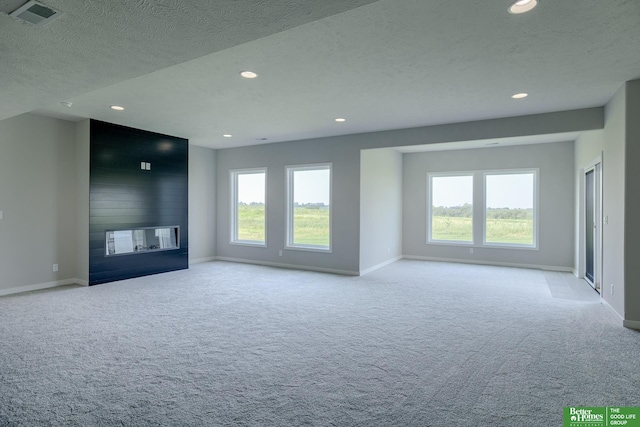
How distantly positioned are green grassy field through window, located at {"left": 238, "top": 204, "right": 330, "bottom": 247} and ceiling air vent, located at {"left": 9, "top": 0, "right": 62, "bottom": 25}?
555 cm

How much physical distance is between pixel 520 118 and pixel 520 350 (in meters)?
3.52

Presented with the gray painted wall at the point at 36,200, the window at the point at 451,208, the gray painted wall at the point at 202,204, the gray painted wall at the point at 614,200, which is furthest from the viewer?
the window at the point at 451,208

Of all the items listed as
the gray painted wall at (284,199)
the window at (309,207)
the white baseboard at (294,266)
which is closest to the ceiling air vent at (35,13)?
the gray painted wall at (284,199)

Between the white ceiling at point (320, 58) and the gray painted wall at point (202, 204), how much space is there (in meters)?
2.70

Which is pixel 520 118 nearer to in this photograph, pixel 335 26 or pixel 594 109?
pixel 594 109

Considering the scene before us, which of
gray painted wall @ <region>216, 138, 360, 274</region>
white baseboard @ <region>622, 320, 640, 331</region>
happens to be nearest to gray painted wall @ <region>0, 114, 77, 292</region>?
gray painted wall @ <region>216, 138, 360, 274</region>

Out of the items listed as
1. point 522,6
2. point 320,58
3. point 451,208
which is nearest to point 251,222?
point 451,208

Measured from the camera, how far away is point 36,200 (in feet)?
17.8

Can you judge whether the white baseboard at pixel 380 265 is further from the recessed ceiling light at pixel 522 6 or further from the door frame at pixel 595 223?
the recessed ceiling light at pixel 522 6

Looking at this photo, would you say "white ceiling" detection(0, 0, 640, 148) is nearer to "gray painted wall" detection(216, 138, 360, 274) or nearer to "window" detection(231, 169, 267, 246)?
"gray painted wall" detection(216, 138, 360, 274)

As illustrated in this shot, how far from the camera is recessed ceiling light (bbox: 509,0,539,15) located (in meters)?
2.32

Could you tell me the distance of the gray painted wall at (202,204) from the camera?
794 centimetres

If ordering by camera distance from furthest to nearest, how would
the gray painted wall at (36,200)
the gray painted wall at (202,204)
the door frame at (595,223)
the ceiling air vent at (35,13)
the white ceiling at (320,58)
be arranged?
the gray painted wall at (202,204), the door frame at (595,223), the gray painted wall at (36,200), the white ceiling at (320,58), the ceiling air vent at (35,13)

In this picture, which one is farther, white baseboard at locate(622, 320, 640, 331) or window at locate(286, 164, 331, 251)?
window at locate(286, 164, 331, 251)
